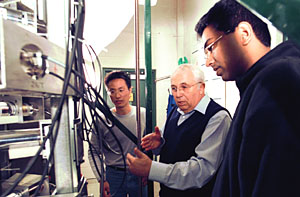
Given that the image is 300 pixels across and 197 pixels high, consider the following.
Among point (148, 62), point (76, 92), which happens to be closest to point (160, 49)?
point (148, 62)

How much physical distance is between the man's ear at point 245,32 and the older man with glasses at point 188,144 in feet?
1.63

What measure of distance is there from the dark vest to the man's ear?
0.52 metres

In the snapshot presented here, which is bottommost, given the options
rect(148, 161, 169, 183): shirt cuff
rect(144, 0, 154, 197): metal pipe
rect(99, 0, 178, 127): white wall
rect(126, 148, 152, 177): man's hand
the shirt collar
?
rect(148, 161, 169, 183): shirt cuff

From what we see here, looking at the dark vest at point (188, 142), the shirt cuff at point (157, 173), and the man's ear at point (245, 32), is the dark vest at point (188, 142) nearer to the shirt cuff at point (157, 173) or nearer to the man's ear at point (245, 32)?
the shirt cuff at point (157, 173)

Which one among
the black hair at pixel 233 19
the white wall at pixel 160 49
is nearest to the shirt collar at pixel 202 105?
the black hair at pixel 233 19

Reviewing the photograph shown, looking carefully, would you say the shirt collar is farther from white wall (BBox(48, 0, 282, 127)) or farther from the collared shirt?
white wall (BBox(48, 0, 282, 127))

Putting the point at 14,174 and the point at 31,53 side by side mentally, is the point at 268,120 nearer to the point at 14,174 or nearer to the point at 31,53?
the point at 31,53

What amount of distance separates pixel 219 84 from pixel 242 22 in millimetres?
1385

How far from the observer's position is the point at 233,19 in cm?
73

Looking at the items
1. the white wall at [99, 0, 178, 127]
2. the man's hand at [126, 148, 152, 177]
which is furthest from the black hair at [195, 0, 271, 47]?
the white wall at [99, 0, 178, 127]

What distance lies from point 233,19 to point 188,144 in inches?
27.7

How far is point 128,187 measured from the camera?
157 cm

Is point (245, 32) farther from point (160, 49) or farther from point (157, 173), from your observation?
point (160, 49)

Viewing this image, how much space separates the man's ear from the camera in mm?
701
